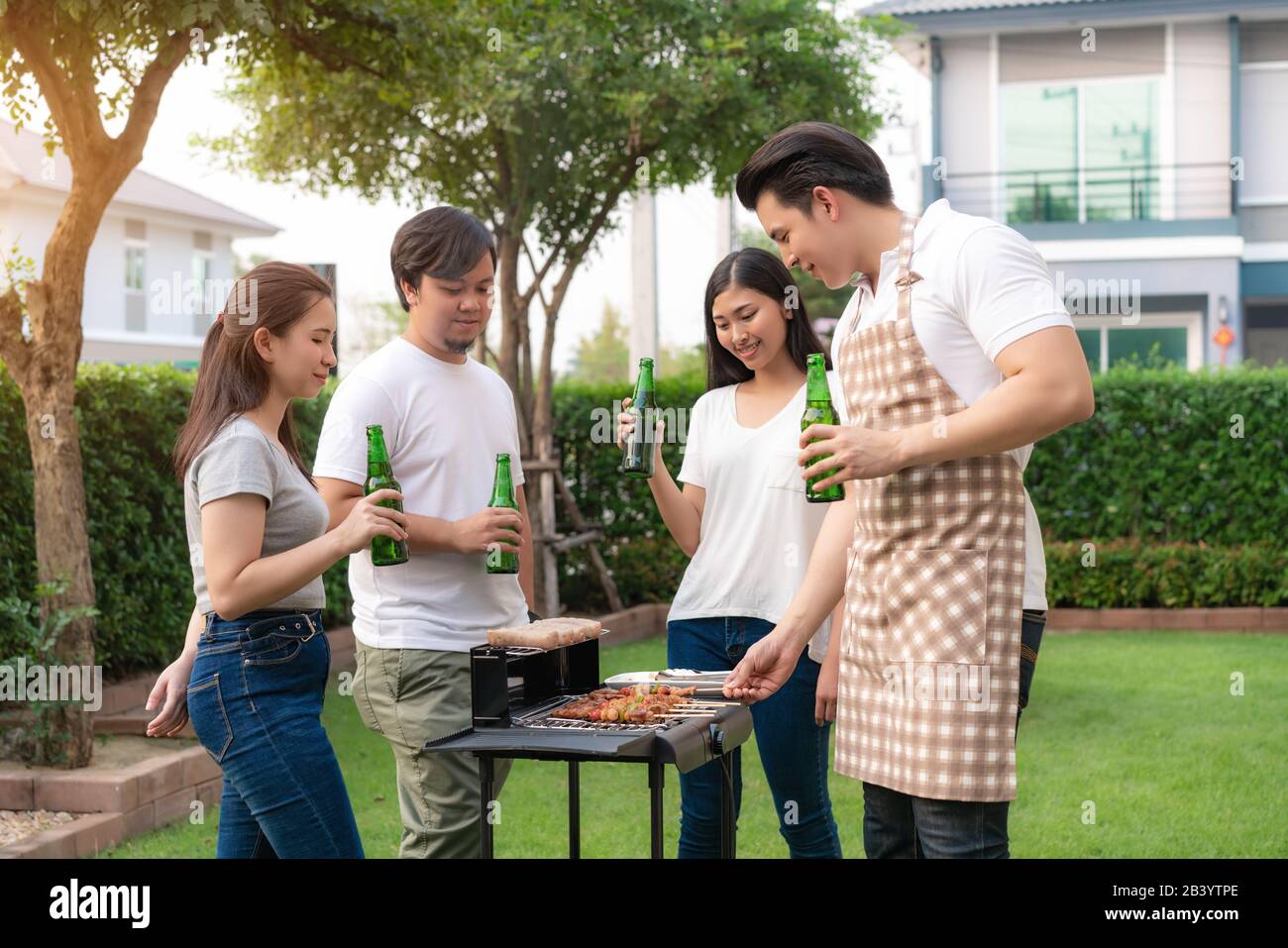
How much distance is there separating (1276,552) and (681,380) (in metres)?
5.30

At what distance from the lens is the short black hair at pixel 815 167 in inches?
113

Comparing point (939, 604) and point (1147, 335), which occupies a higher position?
point (1147, 335)

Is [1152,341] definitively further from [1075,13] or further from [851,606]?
[851,606]

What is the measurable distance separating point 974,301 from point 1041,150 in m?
18.0

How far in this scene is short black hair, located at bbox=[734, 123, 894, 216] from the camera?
2.87 m

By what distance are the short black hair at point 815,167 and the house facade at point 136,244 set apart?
2632cm

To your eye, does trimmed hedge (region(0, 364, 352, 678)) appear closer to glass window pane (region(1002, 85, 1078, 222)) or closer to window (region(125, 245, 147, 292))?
glass window pane (region(1002, 85, 1078, 222))

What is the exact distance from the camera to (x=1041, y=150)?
63.7 feet

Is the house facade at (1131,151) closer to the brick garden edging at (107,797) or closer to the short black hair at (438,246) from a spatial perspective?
the brick garden edging at (107,797)

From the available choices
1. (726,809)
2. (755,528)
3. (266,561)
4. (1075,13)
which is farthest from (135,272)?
(726,809)

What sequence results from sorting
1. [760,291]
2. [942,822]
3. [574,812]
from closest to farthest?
[942,822]
[574,812]
[760,291]

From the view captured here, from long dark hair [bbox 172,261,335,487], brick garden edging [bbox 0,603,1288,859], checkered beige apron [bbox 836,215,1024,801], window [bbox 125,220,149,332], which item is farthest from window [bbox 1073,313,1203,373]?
window [bbox 125,220,149,332]
